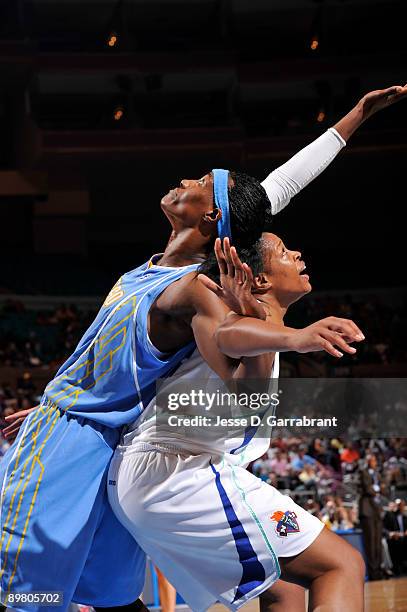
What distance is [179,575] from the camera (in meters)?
2.09

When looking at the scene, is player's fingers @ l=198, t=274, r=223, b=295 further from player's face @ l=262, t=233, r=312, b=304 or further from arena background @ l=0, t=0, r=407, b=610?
arena background @ l=0, t=0, r=407, b=610

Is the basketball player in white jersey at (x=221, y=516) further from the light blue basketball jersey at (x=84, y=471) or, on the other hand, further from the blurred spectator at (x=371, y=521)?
the blurred spectator at (x=371, y=521)

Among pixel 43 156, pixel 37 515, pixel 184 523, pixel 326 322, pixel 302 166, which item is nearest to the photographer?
pixel 326 322

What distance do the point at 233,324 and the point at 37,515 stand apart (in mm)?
790

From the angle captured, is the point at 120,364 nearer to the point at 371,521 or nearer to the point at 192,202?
the point at 192,202

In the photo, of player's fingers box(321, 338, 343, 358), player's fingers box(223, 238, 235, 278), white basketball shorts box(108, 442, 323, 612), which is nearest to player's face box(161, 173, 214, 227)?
player's fingers box(223, 238, 235, 278)

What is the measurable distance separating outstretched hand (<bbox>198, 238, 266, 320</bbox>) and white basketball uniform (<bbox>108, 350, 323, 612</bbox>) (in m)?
0.23

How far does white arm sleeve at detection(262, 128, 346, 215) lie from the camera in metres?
2.70

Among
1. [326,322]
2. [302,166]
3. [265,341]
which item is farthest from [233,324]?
[302,166]

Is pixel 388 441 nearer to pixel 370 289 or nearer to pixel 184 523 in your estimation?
pixel 184 523

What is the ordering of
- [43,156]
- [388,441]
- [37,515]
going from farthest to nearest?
[43,156] → [388,441] → [37,515]

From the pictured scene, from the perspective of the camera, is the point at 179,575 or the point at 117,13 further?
the point at 117,13

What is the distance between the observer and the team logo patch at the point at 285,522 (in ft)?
6.37

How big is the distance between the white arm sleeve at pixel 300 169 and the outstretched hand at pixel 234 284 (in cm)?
82
